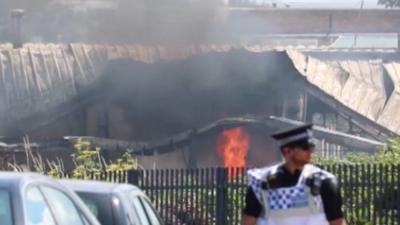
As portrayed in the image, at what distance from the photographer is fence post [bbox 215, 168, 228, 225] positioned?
1953 centimetres

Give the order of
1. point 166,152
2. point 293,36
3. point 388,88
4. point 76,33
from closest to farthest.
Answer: point 166,152, point 388,88, point 76,33, point 293,36

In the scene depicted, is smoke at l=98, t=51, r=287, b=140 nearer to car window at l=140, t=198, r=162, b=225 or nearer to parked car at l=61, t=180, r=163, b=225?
car window at l=140, t=198, r=162, b=225

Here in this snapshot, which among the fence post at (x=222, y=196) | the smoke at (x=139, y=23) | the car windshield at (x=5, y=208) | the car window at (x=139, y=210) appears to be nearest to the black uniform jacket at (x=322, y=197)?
the car windshield at (x=5, y=208)

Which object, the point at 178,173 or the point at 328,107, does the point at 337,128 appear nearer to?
the point at 328,107

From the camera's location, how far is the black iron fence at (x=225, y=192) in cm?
1948

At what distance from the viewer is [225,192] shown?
64.3 feet

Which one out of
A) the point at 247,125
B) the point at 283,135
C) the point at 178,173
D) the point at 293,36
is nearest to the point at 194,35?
the point at 247,125

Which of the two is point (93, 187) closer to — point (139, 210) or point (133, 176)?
point (139, 210)

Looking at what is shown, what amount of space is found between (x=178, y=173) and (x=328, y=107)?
15729 millimetres

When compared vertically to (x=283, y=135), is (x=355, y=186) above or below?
below

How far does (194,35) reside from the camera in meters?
40.5

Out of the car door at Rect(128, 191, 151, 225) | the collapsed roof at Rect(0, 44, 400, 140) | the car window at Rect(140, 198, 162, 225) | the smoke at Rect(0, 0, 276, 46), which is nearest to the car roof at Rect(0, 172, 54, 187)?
the car door at Rect(128, 191, 151, 225)

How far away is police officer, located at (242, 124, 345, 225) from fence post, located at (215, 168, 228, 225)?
10469 millimetres

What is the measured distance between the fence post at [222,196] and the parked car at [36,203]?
33.0 feet
